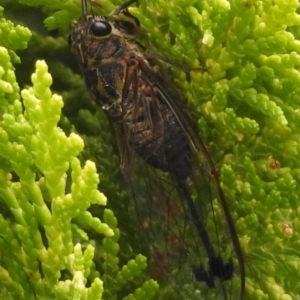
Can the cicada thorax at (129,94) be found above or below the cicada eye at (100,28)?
below

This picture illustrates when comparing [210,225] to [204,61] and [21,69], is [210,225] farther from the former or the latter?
[21,69]

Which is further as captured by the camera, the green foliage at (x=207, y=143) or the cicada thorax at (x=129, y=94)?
the cicada thorax at (x=129, y=94)

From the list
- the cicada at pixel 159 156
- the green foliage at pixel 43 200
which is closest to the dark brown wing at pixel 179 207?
the cicada at pixel 159 156

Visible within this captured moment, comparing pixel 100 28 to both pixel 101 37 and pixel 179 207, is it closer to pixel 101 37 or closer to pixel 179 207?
pixel 101 37

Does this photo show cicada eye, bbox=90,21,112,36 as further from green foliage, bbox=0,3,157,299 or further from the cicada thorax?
green foliage, bbox=0,3,157,299

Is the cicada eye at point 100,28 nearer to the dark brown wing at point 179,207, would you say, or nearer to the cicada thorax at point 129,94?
the cicada thorax at point 129,94

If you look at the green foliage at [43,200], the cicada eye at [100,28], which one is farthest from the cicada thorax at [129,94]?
the green foliage at [43,200]

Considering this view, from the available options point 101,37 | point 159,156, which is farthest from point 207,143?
point 101,37
